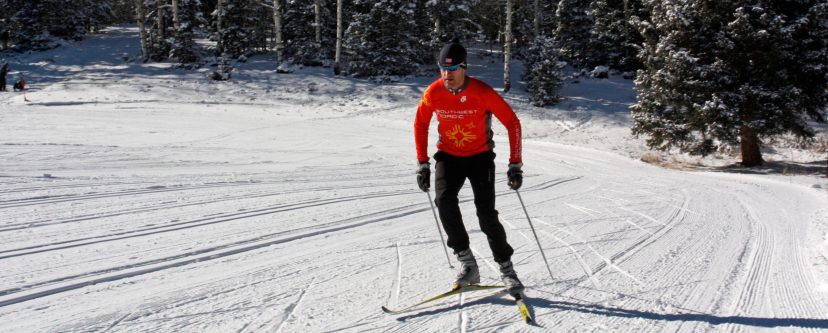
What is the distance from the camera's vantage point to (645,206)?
7992mm

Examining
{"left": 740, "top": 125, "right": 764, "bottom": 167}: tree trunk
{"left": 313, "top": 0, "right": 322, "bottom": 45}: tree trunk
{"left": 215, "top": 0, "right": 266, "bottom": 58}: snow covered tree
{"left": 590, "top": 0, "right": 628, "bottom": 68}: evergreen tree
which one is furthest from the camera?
{"left": 215, "top": 0, "right": 266, "bottom": 58}: snow covered tree

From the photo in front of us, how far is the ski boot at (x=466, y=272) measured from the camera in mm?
→ 4055

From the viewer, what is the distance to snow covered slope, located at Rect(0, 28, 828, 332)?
3.55 metres

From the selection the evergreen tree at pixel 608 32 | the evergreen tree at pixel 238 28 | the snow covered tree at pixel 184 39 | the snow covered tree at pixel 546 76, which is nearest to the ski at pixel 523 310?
the snow covered tree at pixel 546 76

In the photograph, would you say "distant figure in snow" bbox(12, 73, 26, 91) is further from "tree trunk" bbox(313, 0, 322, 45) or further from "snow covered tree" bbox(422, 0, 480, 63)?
"snow covered tree" bbox(422, 0, 480, 63)

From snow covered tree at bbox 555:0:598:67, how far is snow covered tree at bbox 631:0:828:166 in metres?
18.7

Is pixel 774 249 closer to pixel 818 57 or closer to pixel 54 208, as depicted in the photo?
pixel 54 208

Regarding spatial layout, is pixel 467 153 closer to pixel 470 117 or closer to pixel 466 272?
pixel 470 117

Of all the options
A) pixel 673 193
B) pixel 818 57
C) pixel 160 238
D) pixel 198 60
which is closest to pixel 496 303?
pixel 160 238

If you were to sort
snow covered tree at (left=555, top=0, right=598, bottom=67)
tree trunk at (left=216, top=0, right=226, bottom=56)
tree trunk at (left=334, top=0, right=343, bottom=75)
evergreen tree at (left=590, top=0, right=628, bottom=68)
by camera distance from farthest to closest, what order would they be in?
snow covered tree at (left=555, top=0, right=598, bottom=67) → evergreen tree at (left=590, top=0, right=628, bottom=68) → tree trunk at (left=216, top=0, right=226, bottom=56) → tree trunk at (left=334, top=0, right=343, bottom=75)

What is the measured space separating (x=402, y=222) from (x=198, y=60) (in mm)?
30840

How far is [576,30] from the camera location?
34812mm

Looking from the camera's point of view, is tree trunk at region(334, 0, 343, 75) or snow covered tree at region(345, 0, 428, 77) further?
tree trunk at region(334, 0, 343, 75)

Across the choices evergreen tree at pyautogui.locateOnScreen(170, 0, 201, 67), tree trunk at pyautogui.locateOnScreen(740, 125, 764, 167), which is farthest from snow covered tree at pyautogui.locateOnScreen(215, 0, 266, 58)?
tree trunk at pyautogui.locateOnScreen(740, 125, 764, 167)
